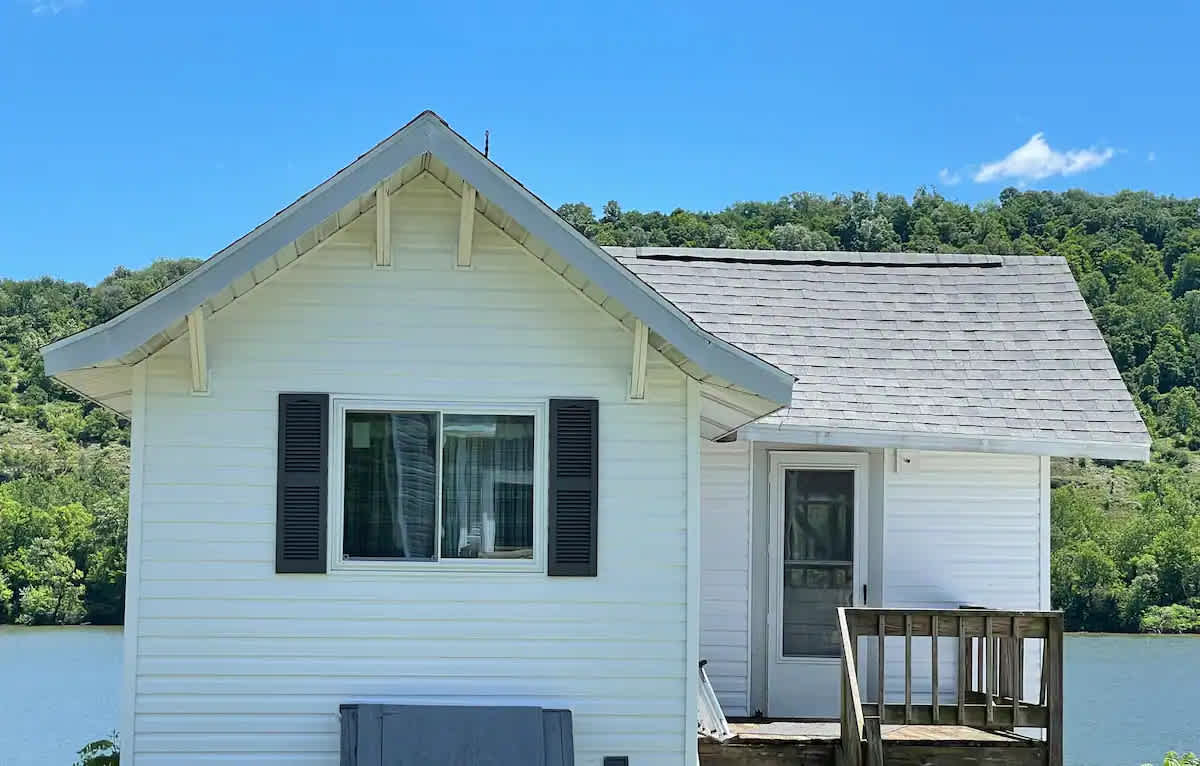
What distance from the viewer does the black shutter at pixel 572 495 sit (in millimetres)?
9125

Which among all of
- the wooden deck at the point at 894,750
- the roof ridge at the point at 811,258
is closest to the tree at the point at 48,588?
the roof ridge at the point at 811,258

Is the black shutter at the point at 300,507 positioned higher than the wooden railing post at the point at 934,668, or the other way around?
the black shutter at the point at 300,507

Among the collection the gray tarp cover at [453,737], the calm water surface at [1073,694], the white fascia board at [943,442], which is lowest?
the calm water surface at [1073,694]

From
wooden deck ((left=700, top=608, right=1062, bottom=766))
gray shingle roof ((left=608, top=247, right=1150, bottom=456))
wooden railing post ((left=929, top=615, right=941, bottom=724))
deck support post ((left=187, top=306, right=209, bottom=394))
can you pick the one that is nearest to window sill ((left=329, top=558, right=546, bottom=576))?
deck support post ((left=187, top=306, right=209, bottom=394))

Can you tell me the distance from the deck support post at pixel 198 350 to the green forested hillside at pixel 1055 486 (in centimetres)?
2145

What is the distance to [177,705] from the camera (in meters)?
8.96

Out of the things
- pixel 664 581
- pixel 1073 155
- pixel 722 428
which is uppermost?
pixel 1073 155

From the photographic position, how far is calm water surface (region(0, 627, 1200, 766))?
23500mm

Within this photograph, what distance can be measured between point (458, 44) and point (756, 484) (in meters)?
51.4

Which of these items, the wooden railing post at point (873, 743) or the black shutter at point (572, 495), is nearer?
the black shutter at point (572, 495)

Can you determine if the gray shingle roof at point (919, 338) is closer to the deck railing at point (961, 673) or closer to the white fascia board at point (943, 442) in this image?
the white fascia board at point (943, 442)

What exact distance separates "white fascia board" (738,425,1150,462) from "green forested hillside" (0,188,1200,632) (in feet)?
59.5

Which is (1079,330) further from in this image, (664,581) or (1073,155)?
(1073,155)

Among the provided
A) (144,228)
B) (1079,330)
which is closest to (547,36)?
(144,228)
